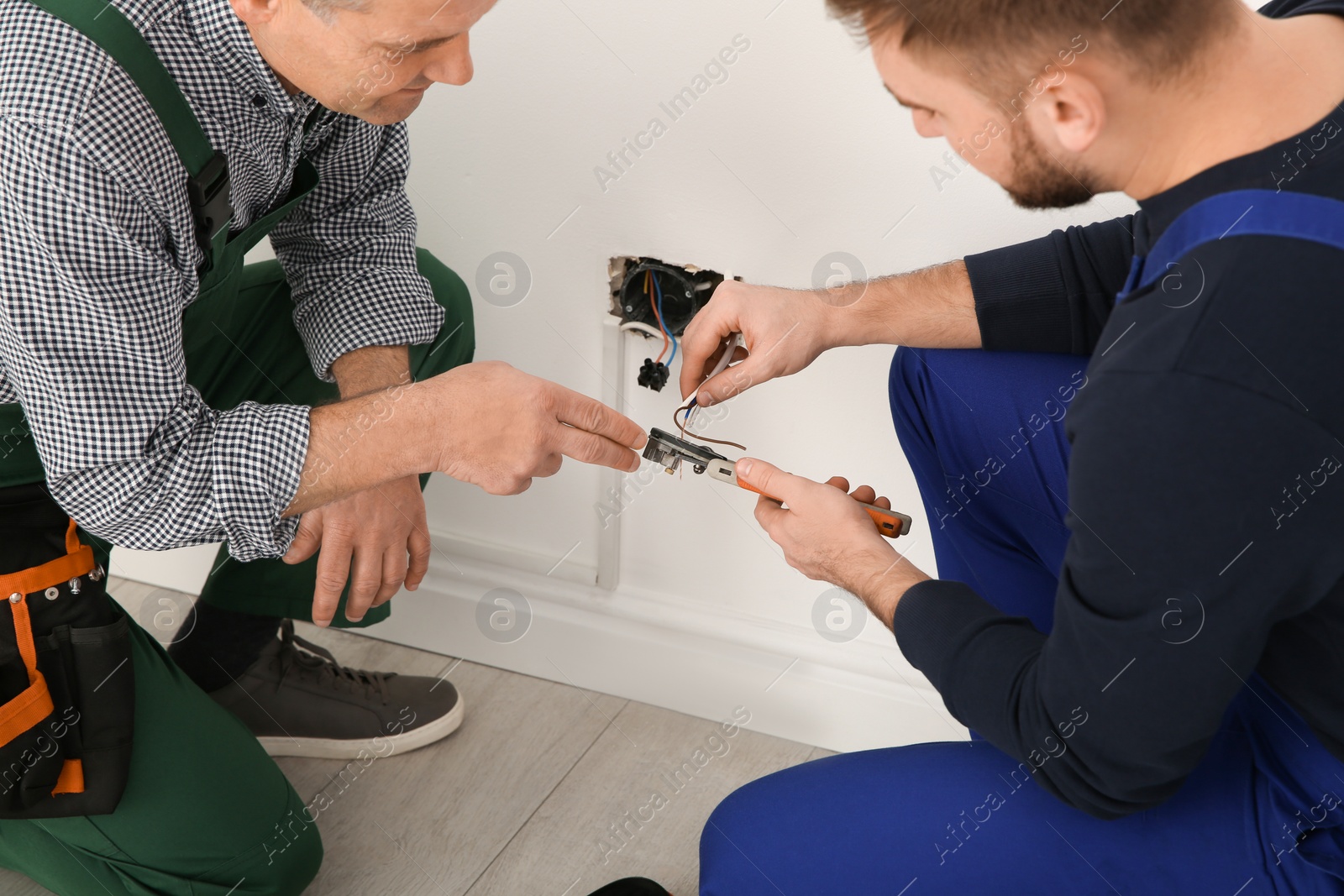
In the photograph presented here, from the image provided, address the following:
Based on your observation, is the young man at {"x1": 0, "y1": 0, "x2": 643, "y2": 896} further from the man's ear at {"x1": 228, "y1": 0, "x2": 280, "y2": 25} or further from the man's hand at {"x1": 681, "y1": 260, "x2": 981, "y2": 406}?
the man's hand at {"x1": 681, "y1": 260, "x2": 981, "y2": 406}

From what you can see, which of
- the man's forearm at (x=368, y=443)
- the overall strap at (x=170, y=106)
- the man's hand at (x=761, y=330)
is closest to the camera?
the overall strap at (x=170, y=106)

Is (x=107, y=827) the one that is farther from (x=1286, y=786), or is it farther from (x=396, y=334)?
(x=1286, y=786)

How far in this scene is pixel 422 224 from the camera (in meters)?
1.47

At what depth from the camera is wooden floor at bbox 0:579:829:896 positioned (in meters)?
1.31

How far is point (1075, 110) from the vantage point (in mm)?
709

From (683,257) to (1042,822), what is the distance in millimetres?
763

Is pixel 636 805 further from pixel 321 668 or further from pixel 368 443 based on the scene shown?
pixel 368 443

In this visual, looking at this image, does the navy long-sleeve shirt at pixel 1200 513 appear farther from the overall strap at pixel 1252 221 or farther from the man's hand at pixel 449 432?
the man's hand at pixel 449 432

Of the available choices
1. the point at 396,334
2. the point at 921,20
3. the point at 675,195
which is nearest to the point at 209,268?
the point at 396,334

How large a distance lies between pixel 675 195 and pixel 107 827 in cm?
94

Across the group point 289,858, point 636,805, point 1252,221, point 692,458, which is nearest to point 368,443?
point 692,458

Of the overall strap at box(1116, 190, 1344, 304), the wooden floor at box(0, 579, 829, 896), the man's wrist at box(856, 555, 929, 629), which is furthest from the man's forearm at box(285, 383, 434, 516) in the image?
the overall strap at box(1116, 190, 1344, 304)

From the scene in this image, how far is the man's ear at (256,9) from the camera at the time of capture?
0.95m

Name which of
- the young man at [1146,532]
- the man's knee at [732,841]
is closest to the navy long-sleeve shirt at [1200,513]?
the young man at [1146,532]
